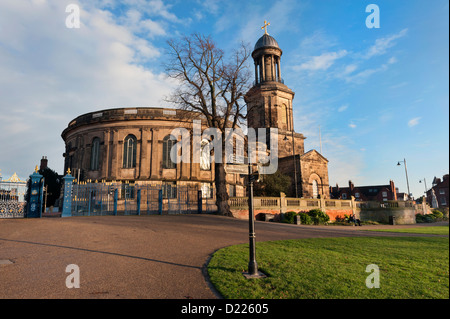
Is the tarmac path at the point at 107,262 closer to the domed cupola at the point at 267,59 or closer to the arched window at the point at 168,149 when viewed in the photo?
the arched window at the point at 168,149

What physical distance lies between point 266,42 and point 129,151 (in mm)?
29443

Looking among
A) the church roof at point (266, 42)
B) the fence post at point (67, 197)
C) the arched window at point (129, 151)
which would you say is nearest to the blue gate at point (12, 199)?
the fence post at point (67, 197)

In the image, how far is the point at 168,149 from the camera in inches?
1156

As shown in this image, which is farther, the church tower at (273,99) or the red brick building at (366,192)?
the red brick building at (366,192)

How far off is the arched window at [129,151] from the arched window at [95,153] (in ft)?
11.9

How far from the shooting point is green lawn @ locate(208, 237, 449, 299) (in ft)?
14.6

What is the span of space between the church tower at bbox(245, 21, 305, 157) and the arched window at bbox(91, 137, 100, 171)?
71.0 feet

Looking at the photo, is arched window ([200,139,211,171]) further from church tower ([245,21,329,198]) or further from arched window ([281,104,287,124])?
arched window ([281,104,287,124])

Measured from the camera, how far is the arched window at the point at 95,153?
1192 inches

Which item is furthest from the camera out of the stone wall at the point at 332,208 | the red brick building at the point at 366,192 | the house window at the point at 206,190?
the red brick building at the point at 366,192

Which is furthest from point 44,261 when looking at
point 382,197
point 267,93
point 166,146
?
point 382,197

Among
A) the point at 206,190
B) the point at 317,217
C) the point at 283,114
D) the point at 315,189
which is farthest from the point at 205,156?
the point at 283,114
